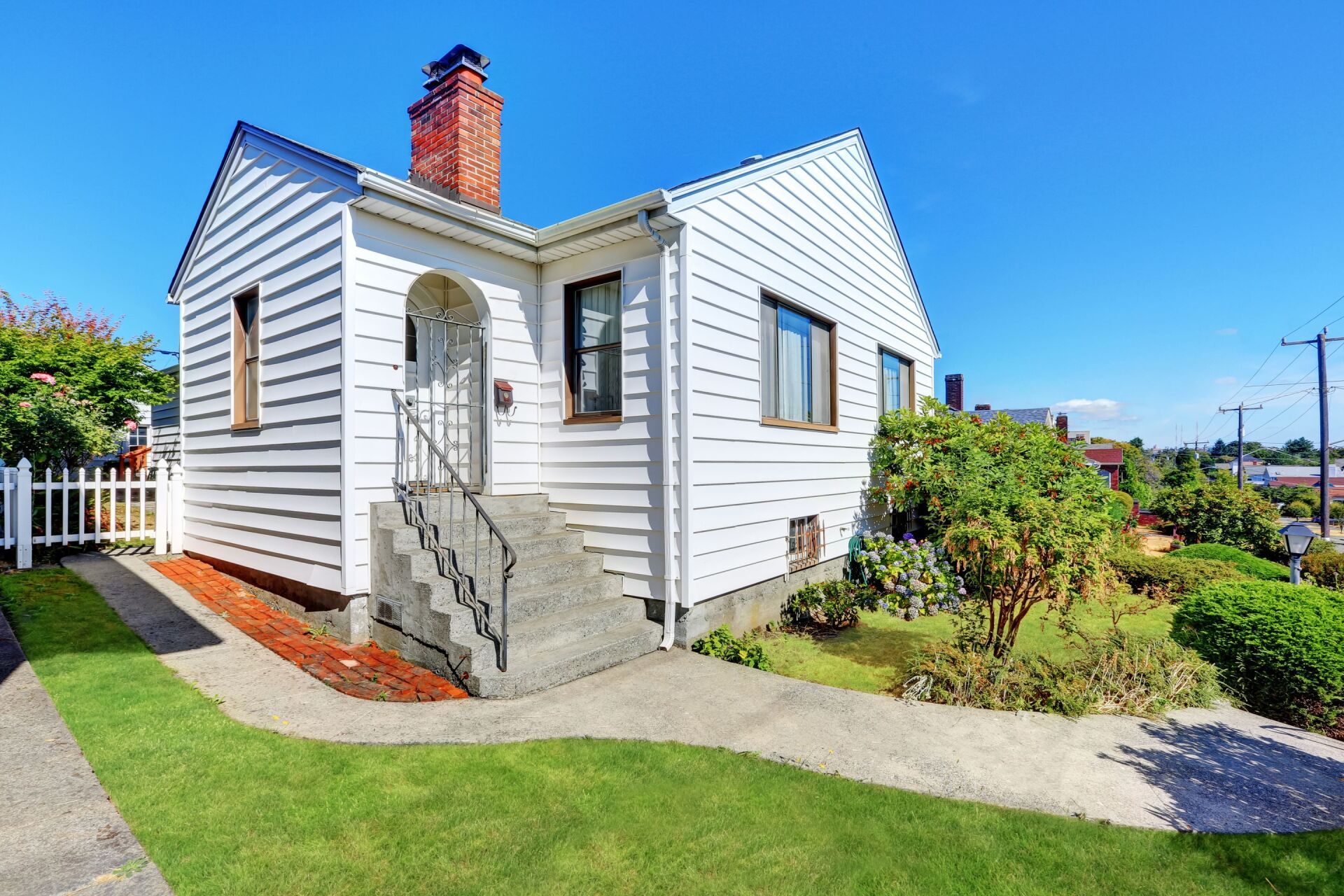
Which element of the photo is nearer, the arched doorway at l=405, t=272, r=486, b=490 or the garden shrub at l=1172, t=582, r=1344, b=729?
the garden shrub at l=1172, t=582, r=1344, b=729

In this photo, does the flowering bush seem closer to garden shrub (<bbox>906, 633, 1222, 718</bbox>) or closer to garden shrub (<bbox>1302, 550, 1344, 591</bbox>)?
garden shrub (<bbox>906, 633, 1222, 718</bbox>)

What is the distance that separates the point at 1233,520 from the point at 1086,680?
14.1 metres

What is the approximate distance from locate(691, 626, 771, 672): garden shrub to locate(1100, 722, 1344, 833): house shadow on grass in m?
2.67

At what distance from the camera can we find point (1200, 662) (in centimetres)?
467

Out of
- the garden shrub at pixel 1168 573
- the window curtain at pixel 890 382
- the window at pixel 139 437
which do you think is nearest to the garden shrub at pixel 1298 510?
the garden shrub at pixel 1168 573

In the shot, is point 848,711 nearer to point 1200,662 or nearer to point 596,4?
point 1200,662

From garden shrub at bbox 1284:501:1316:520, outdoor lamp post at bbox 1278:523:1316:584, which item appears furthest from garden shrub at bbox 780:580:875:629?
garden shrub at bbox 1284:501:1316:520

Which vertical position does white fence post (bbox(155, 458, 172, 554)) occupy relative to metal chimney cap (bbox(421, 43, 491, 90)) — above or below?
below

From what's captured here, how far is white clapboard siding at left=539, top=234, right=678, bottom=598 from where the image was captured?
18.9 feet

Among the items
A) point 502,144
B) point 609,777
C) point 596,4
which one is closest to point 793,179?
point 502,144

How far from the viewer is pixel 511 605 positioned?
4848 mm

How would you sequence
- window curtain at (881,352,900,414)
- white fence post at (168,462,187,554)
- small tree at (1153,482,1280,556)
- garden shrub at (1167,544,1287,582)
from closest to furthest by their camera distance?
white fence post at (168,462,187,554)
garden shrub at (1167,544,1287,582)
window curtain at (881,352,900,414)
small tree at (1153,482,1280,556)

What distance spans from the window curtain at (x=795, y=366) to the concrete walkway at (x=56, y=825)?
642cm

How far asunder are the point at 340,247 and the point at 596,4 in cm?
629
